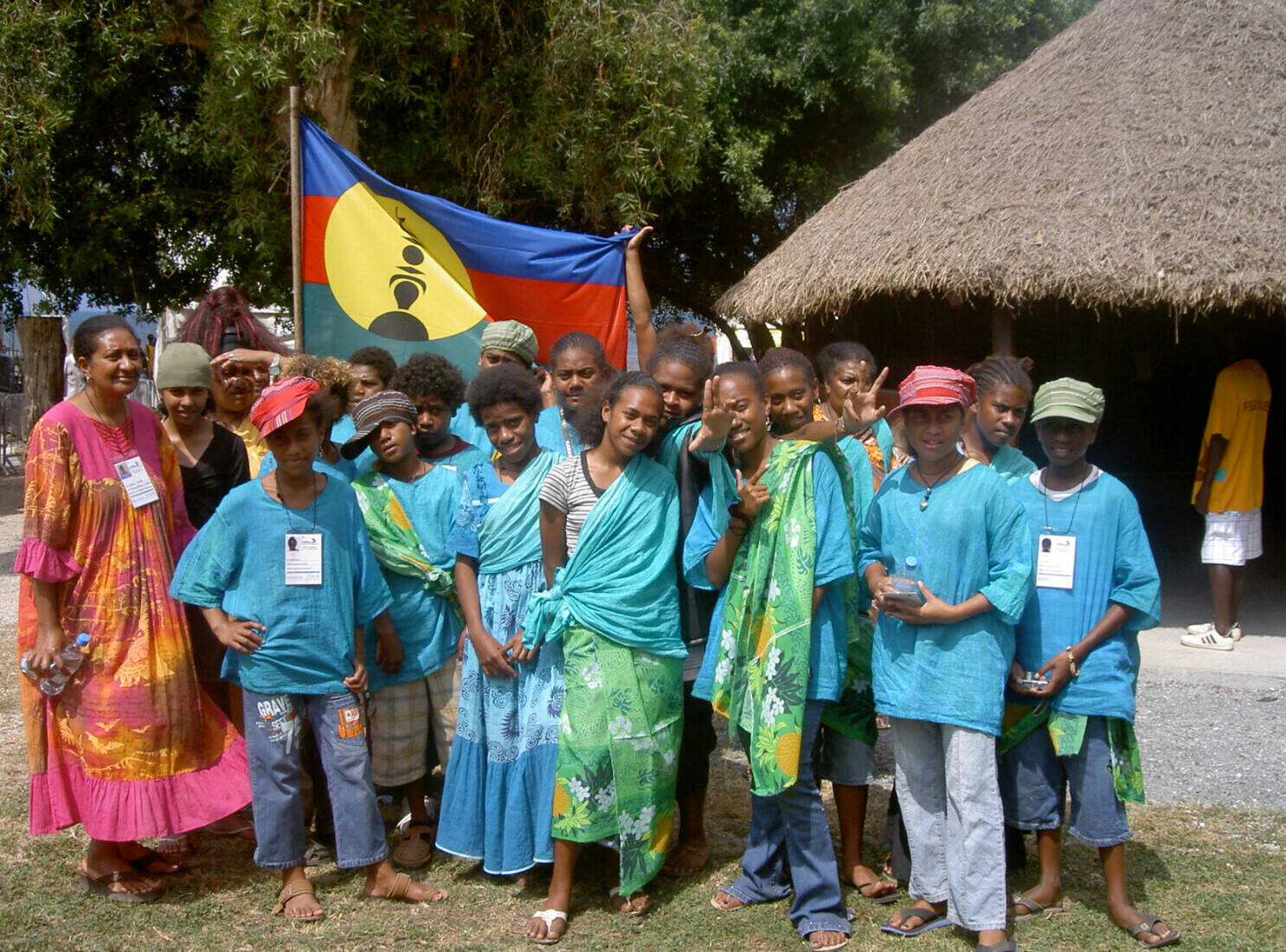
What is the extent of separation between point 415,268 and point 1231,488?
5125 mm

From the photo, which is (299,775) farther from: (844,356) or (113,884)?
(844,356)

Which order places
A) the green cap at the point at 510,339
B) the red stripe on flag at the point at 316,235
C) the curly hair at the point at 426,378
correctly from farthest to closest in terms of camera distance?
the red stripe on flag at the point at 316,235
the green cap at the point at 510,339
the curly hair at the point at 426,378

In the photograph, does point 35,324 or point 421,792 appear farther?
point 35,324

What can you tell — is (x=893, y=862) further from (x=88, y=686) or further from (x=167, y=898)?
(x=88, y=686)

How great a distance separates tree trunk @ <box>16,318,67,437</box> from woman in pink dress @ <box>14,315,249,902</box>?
39.5ft

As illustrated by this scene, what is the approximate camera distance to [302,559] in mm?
3404

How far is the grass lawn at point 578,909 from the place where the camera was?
10.6 feet

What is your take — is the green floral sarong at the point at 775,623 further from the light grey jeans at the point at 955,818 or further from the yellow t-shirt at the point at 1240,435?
the yellow t-shirt at the point at 1240,435

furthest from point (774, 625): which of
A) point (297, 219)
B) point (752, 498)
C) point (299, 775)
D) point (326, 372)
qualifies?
point (297, 219)

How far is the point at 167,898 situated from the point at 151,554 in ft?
3.64

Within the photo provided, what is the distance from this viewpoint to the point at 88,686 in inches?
137

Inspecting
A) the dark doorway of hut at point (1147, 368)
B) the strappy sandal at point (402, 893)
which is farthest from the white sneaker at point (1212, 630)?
the strappy sandal at point (402, 893)

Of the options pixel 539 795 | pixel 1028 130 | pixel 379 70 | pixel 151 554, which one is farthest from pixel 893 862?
pixel 379 70

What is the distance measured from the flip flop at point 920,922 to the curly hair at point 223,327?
3.27 metres
